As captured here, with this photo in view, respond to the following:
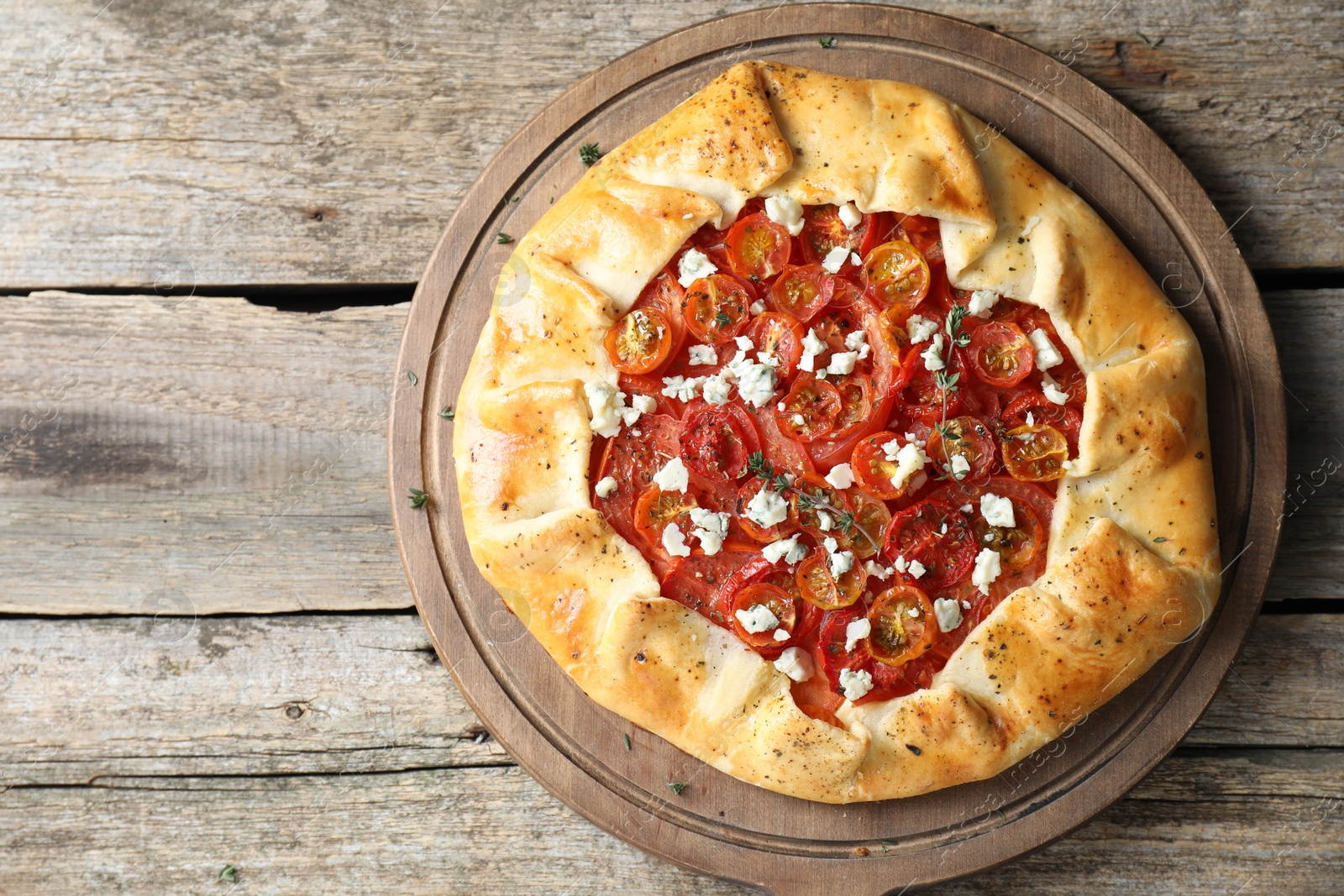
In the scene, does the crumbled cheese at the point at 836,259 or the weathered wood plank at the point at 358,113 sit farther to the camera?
the weathered wood plank at the point at 358,113

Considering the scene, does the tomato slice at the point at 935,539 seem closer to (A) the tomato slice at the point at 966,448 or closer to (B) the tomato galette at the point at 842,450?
(B) the tomato galette at the point at 842,450

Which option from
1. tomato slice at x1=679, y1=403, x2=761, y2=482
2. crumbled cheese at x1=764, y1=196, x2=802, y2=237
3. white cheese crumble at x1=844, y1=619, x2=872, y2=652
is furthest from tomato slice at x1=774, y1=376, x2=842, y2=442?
white cheese crumble at x1=844, y1=619, x2=872, y2=652

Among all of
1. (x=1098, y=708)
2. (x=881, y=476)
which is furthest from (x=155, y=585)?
(x=1098, y=708)

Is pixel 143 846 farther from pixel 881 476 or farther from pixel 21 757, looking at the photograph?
pixel 881 476

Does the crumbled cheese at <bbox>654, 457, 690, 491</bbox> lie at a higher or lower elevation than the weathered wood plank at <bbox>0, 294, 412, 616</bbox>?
higher

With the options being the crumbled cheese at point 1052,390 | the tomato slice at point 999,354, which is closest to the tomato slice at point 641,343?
the tomato slice at point 999,354

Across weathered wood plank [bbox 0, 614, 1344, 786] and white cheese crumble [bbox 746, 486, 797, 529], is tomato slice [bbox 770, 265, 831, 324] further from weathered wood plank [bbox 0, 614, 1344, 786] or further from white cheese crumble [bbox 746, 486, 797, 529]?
weathered wood plank [bbox 0, 614, 1344, 786]
